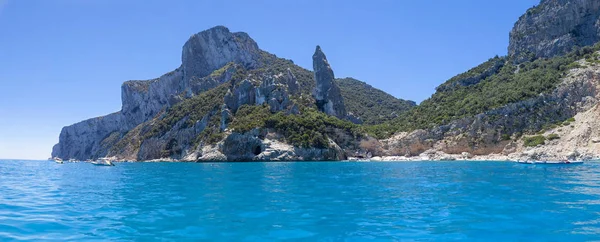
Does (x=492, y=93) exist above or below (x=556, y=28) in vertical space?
below

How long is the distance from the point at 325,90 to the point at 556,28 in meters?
65.6

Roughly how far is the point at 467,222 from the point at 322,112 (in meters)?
105

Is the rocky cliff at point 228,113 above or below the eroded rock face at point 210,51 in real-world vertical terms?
below

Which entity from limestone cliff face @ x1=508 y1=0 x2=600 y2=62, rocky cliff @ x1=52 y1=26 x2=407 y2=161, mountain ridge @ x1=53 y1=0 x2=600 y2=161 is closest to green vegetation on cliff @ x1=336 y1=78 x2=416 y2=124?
mountain ridge @ x1=53 y1=0 x2=600 y2=161

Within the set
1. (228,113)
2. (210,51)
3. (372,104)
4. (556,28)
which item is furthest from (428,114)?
(210,51)

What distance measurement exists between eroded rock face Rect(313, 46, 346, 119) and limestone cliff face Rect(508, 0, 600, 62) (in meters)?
53.2

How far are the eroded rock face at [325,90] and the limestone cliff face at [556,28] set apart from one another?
175 ft

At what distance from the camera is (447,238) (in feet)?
40.9

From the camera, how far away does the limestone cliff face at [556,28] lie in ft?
338

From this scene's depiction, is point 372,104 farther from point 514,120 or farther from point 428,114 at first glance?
point 514,120

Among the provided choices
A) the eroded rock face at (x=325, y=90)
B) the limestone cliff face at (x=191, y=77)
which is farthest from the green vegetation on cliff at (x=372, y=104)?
the limestone cliff face at (x=191, y=77)

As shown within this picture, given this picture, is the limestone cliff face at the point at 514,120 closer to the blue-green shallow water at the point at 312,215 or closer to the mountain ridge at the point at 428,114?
the mountain ridge at the point at 428,114

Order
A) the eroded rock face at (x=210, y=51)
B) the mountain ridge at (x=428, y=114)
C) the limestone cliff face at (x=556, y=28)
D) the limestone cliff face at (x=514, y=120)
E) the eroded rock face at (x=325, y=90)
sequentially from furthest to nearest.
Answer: the eroded rock face at (x=210, y=51), the eroded rock face at (x=325, y=90), the limestone cliff face at (x=556, y=28), the mountain ridge at (x=428, y=114), the limestone cliff face at (x=514, y=120)

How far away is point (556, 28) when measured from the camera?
357 ft
